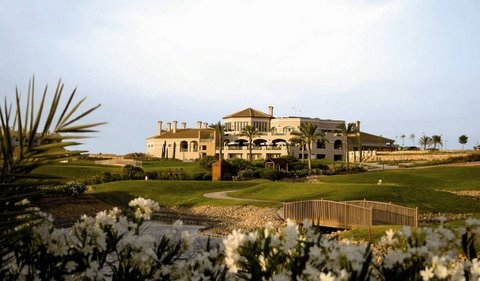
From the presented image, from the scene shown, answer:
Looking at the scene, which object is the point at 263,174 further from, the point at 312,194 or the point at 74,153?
the point at 74,153

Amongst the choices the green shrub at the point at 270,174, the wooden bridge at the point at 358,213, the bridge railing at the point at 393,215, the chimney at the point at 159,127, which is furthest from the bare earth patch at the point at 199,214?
the chimney at the point at 159,127

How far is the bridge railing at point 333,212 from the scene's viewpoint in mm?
26578

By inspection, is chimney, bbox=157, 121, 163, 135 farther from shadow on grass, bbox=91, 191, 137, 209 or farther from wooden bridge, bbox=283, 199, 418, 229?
wooden bridge, bbox=283, 199, 418, 229

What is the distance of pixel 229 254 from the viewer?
4.32 meters

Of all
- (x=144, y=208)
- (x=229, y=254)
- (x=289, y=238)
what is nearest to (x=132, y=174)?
(x=144, y=208)

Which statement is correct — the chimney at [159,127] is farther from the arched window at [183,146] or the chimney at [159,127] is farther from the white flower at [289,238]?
the white flower at [289,238]

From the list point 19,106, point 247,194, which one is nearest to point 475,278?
point 19,106

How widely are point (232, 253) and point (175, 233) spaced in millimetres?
910

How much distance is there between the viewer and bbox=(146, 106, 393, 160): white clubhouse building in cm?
9944

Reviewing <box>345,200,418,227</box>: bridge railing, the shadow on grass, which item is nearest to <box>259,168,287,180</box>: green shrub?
the shadow on grass

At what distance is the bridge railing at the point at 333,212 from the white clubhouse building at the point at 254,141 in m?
63.8

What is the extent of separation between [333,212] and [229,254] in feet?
80.1

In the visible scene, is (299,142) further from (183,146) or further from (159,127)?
(159,127)

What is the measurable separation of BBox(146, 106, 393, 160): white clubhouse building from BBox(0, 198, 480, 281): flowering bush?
89433 mm
